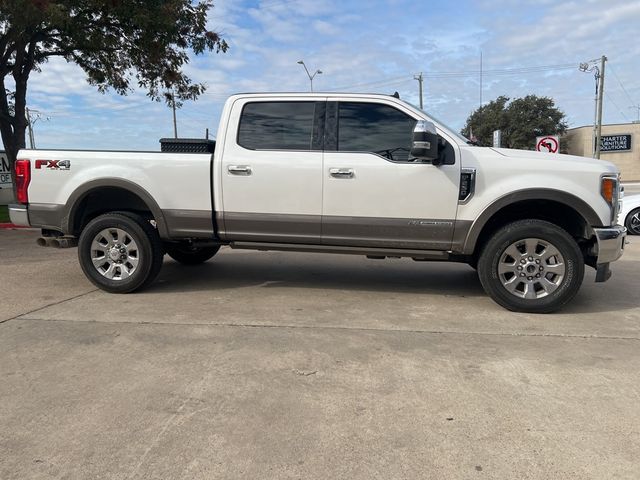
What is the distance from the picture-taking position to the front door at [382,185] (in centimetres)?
517

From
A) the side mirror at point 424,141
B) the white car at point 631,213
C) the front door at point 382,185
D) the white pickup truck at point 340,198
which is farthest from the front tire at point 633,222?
the side mirror at point 424,141

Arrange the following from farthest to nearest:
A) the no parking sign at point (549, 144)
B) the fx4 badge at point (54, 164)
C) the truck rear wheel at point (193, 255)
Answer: the no parking sign at point (549, 144)
the truck rear wheel at point (193, 255)
the fx4 badge at point (54, 164)

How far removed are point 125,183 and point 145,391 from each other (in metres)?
2.99

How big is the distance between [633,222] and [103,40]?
12.5 meters

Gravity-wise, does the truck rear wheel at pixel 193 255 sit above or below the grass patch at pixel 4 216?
below

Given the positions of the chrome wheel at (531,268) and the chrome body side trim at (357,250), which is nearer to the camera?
the chrome wheel at (531,268)

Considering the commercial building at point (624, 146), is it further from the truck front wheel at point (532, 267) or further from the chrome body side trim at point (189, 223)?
the chrome body side trim at point (189, 223)

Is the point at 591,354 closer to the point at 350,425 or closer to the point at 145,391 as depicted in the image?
the point at 350,425

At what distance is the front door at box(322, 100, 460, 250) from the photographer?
517cm

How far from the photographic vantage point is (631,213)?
37.4ft

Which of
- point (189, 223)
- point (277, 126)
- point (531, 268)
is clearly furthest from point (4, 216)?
point (531, 268)

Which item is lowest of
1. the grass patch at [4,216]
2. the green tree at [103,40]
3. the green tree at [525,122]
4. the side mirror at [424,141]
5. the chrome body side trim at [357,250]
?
the grass patch at [4,216]

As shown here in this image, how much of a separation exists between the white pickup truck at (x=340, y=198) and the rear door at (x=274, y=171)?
0.01 metres

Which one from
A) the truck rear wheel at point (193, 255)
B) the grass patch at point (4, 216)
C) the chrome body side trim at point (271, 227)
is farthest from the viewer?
the grass patch at point (4, 216)
